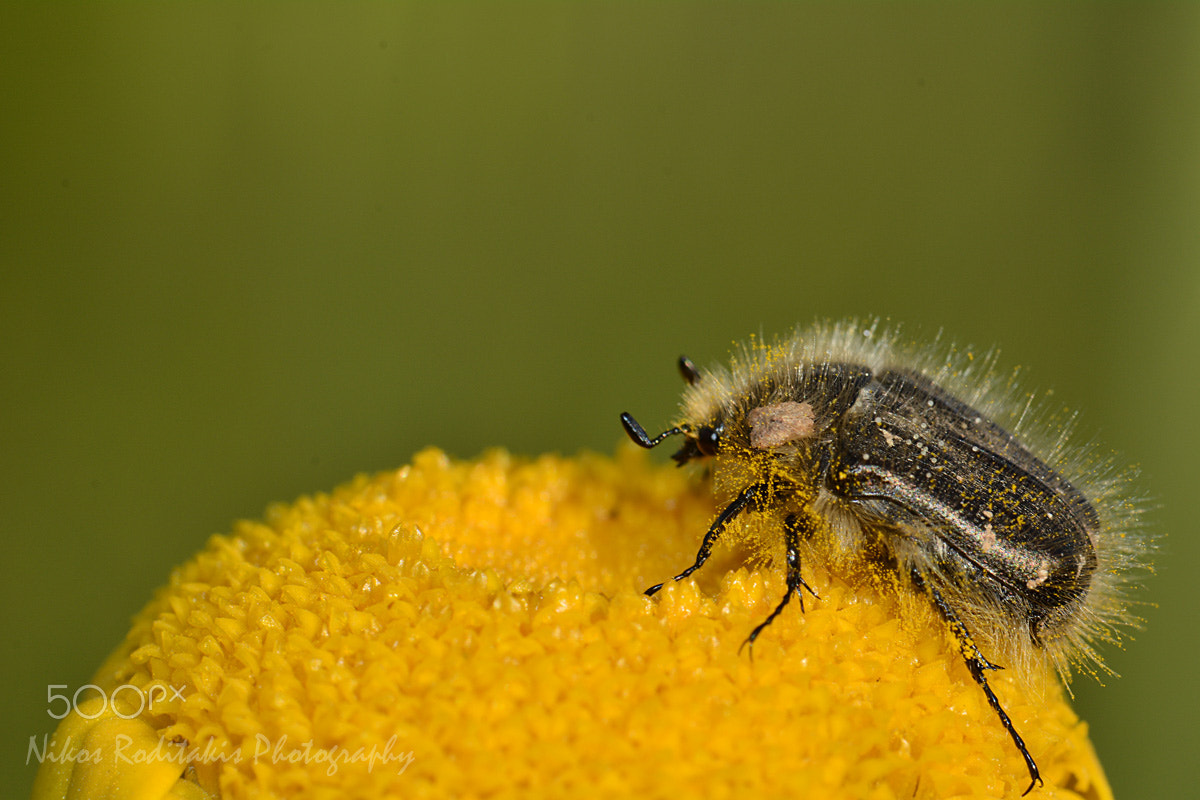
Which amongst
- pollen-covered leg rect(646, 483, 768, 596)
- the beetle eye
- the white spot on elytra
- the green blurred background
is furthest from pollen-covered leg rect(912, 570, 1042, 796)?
the green blurred background

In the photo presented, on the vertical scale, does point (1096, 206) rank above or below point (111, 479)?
above

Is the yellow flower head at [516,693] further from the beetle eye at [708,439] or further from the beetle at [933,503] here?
the beetle eye at [708,439]

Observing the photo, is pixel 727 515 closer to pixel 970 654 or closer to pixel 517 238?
pixel 970 654

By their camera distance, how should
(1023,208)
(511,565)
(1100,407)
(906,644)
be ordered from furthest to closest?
1. (1023,208)
2. (1100,407)
3. (511,565)
4. (906,644)

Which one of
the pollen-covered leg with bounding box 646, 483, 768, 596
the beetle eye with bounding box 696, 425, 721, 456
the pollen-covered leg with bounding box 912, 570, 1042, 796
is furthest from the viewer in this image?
the beetle eye with bounding box 696, 425, 721, 456

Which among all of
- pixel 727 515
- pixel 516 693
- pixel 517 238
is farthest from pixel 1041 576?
pixel 517 238

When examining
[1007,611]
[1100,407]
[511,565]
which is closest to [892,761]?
[1007,611]

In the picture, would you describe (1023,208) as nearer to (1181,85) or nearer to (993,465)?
(1181,85)

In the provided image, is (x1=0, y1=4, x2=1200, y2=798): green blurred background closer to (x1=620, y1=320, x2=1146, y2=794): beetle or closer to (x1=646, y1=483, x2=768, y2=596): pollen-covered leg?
(x1=620, y1=320, x2=1146, y2=794): beetle
